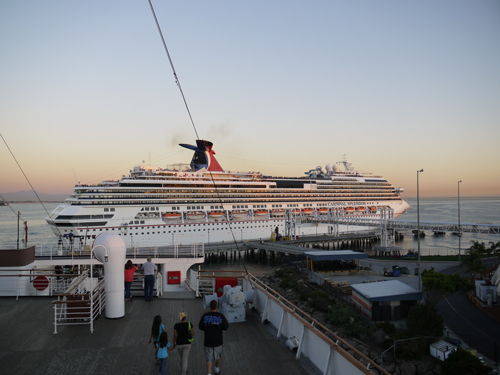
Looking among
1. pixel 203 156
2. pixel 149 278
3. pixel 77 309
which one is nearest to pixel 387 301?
pixel 149 278

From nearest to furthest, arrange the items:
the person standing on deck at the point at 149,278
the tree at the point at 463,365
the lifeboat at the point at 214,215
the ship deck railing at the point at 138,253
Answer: the tree at the point at 463,365 → the person standing on deck at the point at 149,278 → the ship deck railing at the point at 138,253 → the lifeboat at the point at 214,215

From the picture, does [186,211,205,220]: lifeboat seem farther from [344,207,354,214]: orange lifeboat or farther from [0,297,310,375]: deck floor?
[0,297,310,375]: deck floor

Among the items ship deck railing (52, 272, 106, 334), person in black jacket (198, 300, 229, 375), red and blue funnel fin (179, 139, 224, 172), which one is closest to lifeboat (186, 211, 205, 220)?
red and blue funnel fin (179, 139, 224, 172)

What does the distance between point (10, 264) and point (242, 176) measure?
121 feet

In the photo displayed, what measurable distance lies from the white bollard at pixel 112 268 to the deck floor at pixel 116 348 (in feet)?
0.94

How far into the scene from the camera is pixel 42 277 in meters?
9.95

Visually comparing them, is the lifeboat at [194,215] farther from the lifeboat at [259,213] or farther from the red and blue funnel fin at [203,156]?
the red and blue funnel fin at [203,156]

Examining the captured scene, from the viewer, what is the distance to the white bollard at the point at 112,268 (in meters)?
7.18

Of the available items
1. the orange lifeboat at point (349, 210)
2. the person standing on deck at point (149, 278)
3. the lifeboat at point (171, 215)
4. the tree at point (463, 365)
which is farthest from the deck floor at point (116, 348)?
the orange lifeboat at point (349, 210)

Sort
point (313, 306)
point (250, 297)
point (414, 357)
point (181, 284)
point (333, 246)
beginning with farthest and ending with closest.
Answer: point (333, 246), point (313, 306), point (181, 284), point (250, 297), point (414, 357)

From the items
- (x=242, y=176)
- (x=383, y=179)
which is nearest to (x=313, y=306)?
(x=242, y=176)

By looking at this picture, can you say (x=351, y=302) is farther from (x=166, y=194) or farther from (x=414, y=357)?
(x=166, y=194)

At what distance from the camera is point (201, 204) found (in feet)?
128

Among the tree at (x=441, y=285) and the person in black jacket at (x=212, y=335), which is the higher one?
the person in black jacket at (x=212, y=335)
